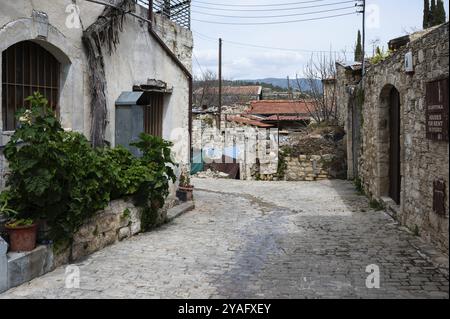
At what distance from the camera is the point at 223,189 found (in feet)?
43.7

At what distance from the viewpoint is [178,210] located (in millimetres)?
9086

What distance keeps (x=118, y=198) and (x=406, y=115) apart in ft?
15.6

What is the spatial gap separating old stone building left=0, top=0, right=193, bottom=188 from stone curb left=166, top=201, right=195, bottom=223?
50.2 inches

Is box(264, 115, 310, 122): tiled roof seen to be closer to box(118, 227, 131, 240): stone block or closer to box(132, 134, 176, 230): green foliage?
box(132, 134, 176, 230): green foliage

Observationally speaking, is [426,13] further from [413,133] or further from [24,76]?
[24,76]

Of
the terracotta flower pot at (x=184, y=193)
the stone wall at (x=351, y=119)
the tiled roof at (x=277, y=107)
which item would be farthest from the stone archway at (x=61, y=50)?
the tiled roof at (x=277, y=107)

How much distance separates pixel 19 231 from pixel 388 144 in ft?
23.5

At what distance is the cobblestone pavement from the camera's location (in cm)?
464

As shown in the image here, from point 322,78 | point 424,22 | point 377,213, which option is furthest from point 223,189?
point 322,78

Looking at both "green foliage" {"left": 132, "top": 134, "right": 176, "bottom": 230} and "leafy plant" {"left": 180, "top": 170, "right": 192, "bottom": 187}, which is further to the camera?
"leafy plant" {"left": 180, "top": 170, "right": 192, "bottom": 187}

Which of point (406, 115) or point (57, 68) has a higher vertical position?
point (57, 68)

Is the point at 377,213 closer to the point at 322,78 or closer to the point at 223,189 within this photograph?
the point at 223,189

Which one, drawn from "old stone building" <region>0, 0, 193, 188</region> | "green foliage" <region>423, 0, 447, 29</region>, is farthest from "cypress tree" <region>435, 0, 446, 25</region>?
"old stone building" <region>0, 0, 193, 188</region>
